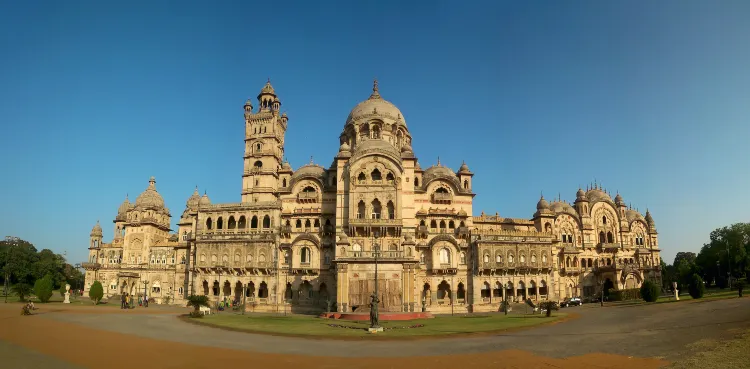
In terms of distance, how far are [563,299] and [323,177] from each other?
30736mm

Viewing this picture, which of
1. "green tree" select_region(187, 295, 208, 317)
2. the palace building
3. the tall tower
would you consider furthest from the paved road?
the tall tower

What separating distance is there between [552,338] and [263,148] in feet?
146

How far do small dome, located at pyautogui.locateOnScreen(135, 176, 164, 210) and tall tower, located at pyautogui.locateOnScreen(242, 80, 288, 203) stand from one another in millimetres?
13870

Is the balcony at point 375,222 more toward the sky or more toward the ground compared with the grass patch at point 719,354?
more toward the sky

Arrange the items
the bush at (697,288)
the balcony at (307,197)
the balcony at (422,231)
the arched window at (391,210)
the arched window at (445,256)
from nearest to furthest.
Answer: the bush at (697,288) → the arched window at (391,210) → the arched window at (445,256) → the balcony at (422,231) → the balcony at (307,197)

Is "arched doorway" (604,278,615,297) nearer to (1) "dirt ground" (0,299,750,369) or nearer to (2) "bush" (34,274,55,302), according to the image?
(1) "dirt ground" (0,299,750,369)

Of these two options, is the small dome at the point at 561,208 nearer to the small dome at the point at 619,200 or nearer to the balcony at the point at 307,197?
the small dome at the point at 619,200

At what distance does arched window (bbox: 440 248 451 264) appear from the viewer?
1762 inches

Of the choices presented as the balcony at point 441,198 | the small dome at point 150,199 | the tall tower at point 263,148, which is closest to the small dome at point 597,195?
the balcony at point 441,198

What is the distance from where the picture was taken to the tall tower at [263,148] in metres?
55.2

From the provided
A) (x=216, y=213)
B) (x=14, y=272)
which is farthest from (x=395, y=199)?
(x=14, y=272)

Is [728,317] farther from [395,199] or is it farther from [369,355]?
[395,199]

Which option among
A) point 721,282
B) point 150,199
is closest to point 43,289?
point 150,199

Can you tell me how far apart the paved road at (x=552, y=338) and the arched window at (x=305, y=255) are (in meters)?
18.0
